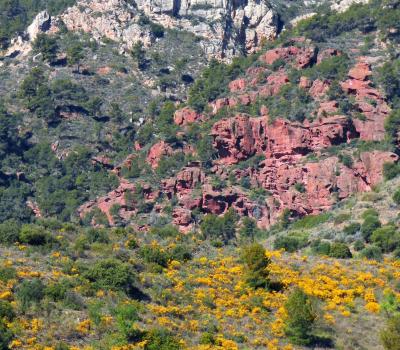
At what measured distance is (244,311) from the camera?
5356 cm

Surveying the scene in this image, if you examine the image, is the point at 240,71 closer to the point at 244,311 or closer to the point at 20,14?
the point at 20,14

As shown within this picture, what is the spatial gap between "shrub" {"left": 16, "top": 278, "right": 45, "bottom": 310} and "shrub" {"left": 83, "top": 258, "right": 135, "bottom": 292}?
13.0 ft

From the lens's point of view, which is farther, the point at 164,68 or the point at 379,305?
the point at 164,68

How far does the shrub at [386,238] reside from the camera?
2933 inches

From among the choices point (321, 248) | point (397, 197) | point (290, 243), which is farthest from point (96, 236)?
point (397, 197)

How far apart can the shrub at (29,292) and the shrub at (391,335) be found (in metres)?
15.9

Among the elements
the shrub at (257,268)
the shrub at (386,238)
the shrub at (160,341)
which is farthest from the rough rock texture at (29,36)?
the shrub at (160,341)

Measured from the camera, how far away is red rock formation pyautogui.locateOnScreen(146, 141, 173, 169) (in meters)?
112

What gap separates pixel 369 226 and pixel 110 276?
33804 millimetres

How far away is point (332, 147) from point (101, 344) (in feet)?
208

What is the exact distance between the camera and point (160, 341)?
45594 mm

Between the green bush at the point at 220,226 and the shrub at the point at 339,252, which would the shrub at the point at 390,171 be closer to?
the green bush at the point at 220,226

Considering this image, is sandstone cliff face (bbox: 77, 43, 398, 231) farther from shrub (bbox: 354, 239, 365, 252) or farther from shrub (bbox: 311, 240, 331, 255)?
shrub (bbox: 311, 240, 331, 255)

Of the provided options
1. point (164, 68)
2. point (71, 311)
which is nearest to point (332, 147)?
point (164, 68)
